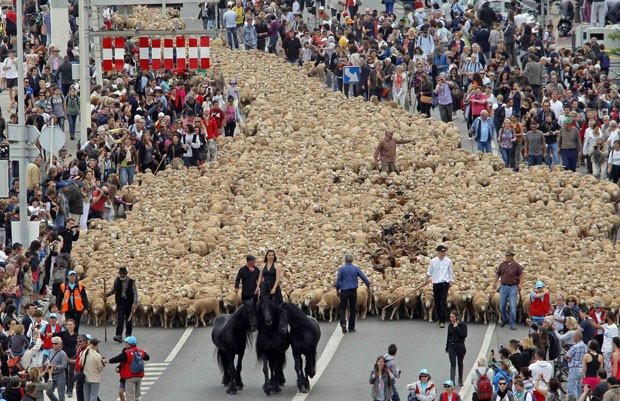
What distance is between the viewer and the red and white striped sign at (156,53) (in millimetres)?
56844

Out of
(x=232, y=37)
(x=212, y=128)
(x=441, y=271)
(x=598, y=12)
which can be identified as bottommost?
(x=441, y=271)

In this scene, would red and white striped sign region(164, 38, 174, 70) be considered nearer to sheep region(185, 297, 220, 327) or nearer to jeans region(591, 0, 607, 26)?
jeans region(591, 0, 607, 26)

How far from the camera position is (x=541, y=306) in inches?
1448

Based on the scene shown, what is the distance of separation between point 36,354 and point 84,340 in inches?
33.9

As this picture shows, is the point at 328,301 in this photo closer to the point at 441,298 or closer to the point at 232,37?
the point at 441,298

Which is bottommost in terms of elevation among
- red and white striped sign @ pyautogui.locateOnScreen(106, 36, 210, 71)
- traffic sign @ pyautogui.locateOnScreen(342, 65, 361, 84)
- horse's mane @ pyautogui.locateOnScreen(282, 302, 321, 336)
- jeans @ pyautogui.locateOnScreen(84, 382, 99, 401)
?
jeans @ pyautogui.locateOnScreen(84, 382, 99, 401)

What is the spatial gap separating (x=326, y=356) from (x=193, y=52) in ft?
63.3

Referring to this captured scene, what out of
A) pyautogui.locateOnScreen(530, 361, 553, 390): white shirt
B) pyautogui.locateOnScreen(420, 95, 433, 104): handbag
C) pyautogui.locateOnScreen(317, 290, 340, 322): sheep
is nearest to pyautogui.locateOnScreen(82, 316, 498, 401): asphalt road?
pyautogui.locateOnScreen(317, 290, 340, 322): sheep

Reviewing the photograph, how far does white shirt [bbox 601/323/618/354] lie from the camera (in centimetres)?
3362

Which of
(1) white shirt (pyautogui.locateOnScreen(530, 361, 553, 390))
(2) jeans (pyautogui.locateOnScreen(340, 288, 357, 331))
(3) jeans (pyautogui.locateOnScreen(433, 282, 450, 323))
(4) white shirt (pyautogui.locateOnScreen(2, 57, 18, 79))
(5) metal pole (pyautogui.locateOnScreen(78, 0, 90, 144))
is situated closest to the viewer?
(1) white shirt (pyautogui.locateOnScreen(530, 361, 553, 390))

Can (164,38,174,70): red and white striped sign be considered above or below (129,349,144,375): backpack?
above

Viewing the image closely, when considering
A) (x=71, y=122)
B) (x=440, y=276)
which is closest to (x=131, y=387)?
(x=440, y=276)

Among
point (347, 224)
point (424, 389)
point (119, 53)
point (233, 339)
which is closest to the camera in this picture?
point (424, 389)

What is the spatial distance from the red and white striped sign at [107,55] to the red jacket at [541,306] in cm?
2073
